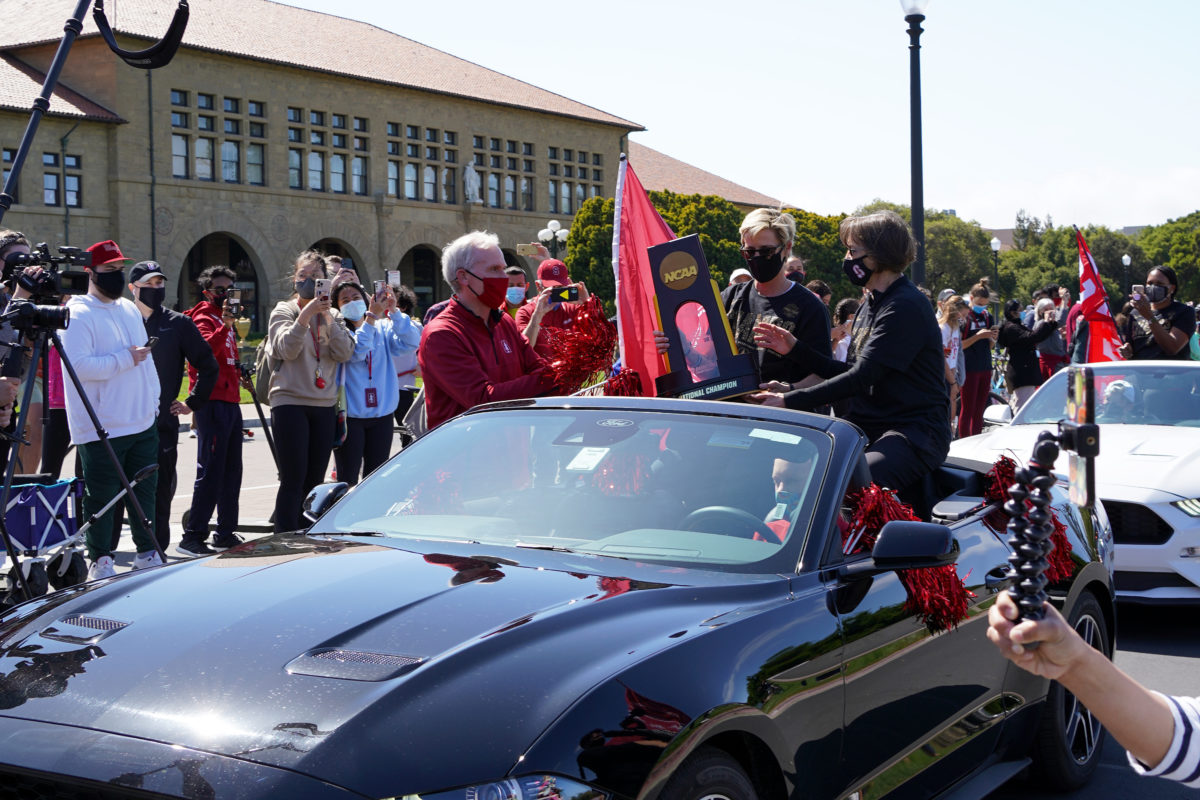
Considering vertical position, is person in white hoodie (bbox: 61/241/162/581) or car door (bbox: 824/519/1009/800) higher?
person in white hoodie (bbox: 61/241/162/581)

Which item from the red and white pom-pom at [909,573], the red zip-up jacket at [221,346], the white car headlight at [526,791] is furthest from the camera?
the red zip-up jacket at [221,346]

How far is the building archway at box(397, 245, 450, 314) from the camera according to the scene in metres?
65.1

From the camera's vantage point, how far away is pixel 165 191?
51.6 meters

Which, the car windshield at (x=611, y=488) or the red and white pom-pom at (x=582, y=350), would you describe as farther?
the red and white pom-pom at (x=582, y=350)

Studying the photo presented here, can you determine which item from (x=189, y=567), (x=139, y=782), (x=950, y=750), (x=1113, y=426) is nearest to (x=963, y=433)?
(x=1113, y=426)

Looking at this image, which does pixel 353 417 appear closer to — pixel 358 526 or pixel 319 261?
pixel 319 261

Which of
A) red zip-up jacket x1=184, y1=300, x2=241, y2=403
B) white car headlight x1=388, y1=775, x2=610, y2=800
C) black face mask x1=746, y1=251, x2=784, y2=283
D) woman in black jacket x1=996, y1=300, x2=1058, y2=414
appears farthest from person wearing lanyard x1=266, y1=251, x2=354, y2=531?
woman in black jacket x1=996, y1=300, x2=1058, y2=414

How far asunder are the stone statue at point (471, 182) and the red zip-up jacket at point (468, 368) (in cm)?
5886

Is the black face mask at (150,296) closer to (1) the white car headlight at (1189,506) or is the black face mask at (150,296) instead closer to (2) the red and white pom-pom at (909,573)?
(2) the red and white pom-pom at (909,573)

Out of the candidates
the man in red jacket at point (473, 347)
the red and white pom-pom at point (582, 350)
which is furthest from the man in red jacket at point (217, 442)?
the red and white pom-pom at point (582, 350)

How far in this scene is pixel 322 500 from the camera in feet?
14.5

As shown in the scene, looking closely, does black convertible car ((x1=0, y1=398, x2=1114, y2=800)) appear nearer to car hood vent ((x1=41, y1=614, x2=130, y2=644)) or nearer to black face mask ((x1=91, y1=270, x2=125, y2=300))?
car hood vent ((x1=41, y1=614, x2=130, y2=644))

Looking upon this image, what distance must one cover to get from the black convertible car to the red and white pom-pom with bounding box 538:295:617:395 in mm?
1440

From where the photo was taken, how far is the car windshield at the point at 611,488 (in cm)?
375
